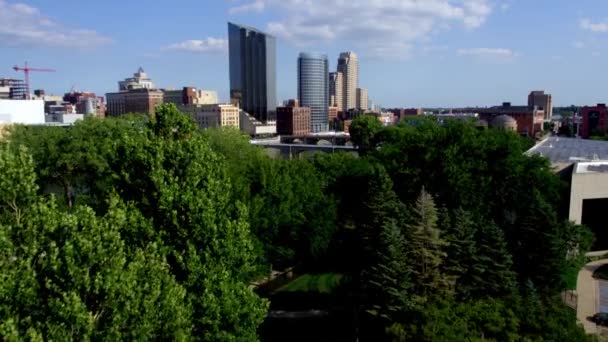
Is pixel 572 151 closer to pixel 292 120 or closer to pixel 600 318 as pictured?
pixel 600 318

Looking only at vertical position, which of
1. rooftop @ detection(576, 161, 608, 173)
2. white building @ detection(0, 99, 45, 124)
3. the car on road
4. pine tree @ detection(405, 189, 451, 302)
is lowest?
the car on road

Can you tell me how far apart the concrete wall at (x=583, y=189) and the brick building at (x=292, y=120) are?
122m

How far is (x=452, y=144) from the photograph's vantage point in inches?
1216

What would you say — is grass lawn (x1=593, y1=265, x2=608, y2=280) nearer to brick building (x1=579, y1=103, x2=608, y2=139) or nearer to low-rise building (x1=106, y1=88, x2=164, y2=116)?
brick building (x1=579, y1=103, x2=608, y2=139)

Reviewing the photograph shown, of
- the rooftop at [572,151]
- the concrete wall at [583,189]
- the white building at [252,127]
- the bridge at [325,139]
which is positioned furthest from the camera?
the white building at [252,127]

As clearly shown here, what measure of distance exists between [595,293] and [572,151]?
86.3ft

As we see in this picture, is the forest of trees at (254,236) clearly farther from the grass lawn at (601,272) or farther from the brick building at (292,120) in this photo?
the brick building at (292,120)

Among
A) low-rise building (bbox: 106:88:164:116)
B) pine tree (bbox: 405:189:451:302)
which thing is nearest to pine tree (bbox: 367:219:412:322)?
pine tree (bbox: 405:189:451:302)

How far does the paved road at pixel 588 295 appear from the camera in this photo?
2440 cm

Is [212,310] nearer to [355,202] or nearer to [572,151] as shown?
[355,202]

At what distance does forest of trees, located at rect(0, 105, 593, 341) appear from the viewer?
913 centimetres

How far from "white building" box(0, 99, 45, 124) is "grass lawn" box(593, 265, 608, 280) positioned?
59307mm

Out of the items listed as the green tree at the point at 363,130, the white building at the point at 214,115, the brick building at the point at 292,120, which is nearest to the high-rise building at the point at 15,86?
the white building at the point at 214,115

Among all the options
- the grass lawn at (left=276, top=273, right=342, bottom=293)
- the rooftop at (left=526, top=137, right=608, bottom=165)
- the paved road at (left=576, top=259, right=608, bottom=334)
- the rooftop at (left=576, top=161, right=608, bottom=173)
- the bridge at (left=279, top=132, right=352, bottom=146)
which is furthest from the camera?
the bridge at (left=279, top=132, right=352, bottom=146)
